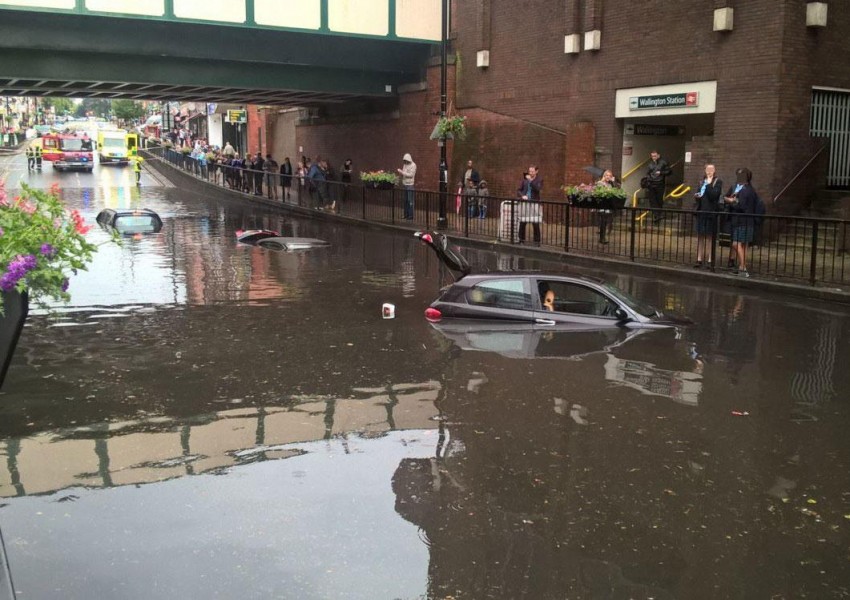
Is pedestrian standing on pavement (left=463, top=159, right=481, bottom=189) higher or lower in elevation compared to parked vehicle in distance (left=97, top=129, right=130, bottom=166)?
lower

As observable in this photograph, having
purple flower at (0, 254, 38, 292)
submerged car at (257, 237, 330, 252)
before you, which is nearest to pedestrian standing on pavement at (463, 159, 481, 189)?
submerged car at (257, 237, 330, 252)

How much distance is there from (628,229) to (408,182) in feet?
35.2

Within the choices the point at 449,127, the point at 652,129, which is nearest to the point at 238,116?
the point at 449,127

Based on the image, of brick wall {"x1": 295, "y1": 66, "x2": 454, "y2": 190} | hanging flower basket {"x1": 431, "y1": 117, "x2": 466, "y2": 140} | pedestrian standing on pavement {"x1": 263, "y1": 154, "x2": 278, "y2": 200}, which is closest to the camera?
hanging flower basket {"x1": 431, "y1": 117, "x2": 466, "y2": 140}

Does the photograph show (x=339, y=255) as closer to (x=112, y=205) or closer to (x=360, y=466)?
(x=360, y=466)

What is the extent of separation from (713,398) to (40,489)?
5.75 meters

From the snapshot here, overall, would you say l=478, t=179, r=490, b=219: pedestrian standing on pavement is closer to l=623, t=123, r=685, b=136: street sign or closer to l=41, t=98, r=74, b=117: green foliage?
l=623, t=123, r=685, b=136: street sign

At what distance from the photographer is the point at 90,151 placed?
57.3 meters

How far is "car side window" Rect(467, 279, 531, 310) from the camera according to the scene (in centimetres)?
1102

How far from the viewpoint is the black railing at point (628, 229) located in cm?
1533

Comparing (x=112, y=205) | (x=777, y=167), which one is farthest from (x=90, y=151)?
(x=777, y=167)

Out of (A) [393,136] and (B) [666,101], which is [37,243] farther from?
(A) [393,136]

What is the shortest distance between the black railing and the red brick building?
5.72 feet

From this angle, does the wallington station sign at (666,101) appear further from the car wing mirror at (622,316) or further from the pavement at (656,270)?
the car wing mirror at (622,316)
